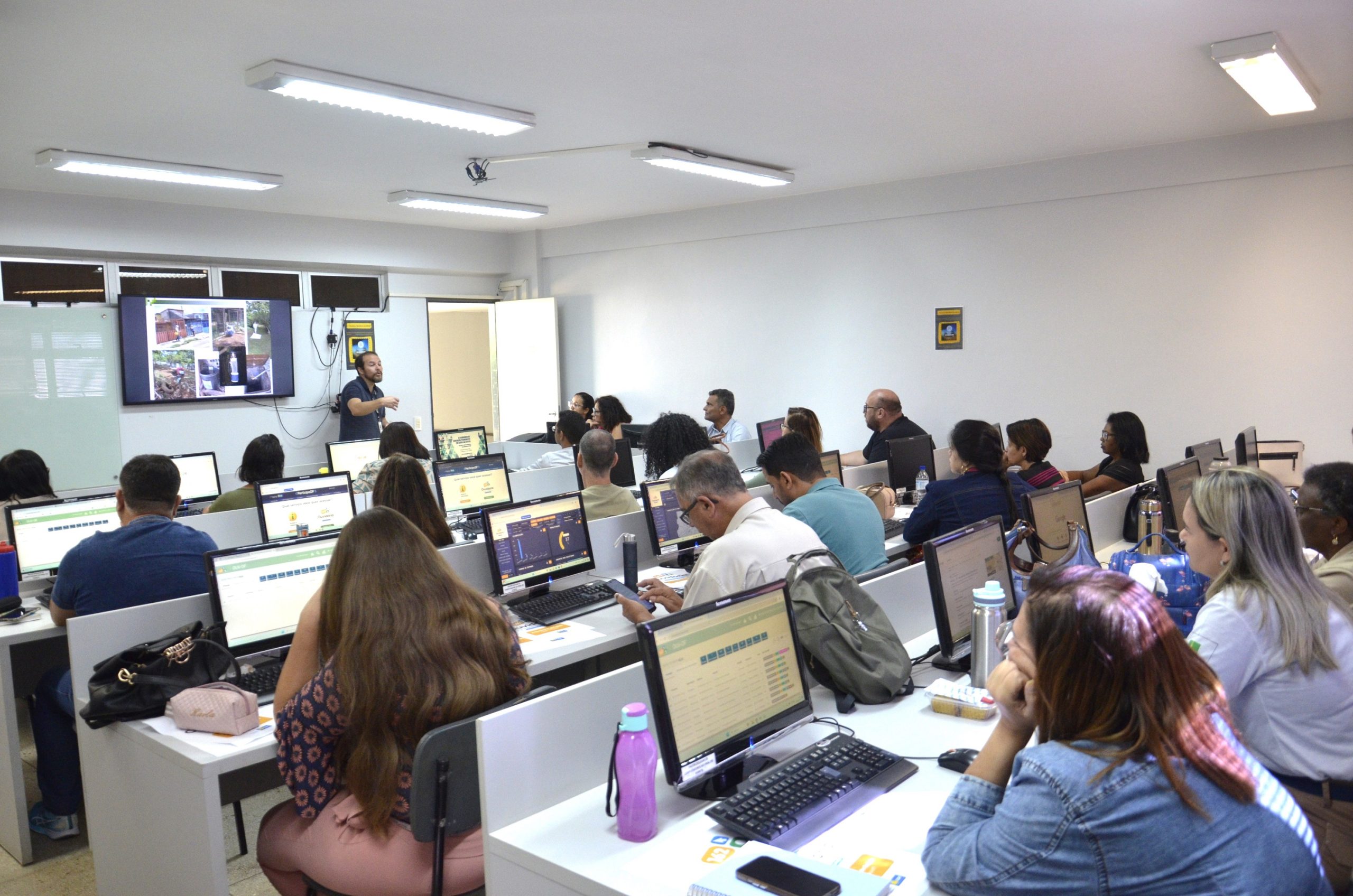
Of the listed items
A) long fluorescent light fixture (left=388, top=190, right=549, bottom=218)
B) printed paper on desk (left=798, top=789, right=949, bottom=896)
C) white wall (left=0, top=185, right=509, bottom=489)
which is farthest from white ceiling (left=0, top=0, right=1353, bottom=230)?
printed paper on desk (left=798, top=789, right=949, bottom=896)

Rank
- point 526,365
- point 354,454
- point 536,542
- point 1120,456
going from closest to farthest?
point 536,542 → point 1120,456 → point 354,454 → point 526,365

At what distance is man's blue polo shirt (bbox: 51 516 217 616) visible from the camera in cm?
306

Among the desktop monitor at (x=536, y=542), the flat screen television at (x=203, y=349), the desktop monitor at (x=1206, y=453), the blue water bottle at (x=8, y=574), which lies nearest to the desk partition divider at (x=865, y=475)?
the desktop monitor at (x=1206, y=453)

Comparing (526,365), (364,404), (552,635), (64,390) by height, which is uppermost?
(526,365)

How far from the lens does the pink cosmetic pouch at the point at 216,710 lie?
92.4 inches

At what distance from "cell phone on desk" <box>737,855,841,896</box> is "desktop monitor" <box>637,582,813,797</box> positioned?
25cm

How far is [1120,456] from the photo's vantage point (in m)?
5.54

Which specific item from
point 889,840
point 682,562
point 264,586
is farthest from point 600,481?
point 889,840

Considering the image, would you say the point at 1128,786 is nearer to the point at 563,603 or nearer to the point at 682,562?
the point at 563,603

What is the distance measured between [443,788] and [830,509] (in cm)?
189

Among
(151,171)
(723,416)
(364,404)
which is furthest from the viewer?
(364,404)

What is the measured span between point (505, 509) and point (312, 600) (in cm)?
134

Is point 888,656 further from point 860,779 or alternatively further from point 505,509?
point 505,509

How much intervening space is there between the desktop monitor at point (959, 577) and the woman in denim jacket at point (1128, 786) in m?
1.10
